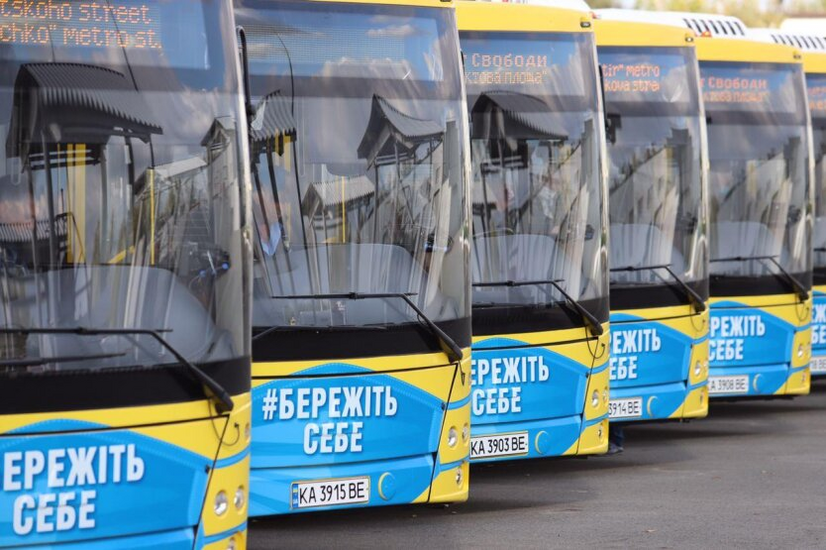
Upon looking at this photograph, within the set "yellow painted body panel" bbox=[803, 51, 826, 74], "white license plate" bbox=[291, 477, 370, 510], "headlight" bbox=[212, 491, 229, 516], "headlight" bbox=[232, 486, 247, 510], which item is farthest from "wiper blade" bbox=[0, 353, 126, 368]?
"yellow painted body panel" bbox=[803, 51, 826, 74]

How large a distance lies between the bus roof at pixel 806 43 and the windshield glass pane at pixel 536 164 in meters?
6.63

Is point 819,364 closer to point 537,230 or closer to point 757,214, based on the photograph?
point 757,214

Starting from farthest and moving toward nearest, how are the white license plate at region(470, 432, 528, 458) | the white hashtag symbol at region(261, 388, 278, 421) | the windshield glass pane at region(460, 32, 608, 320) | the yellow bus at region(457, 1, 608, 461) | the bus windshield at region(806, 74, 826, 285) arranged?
the bus windshield at region(806, 74, 826, 285)
the windshield glass pane at region(460, 32, 608, 320)
the yellow bus at region(457, 1, 608, 461)
the white license plate at region(470, 432, 528, 458)
the white hashtag symbol at region(261, 388, 278, 421)

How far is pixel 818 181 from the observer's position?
62.7ft

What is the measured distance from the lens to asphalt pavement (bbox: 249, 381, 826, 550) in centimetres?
1009

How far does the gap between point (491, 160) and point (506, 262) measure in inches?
28.0

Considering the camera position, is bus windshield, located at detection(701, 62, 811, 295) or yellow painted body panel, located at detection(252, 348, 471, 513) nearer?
yellow painted body panel, located at detection(252, 348, 471, 513)

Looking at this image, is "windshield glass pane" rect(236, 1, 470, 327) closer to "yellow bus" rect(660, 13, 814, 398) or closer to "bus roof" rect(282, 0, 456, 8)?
"bus roof" rect(282, 0, 456, 8)

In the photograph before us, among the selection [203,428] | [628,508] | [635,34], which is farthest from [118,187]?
[635,34]

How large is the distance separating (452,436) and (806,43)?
12.1 metres

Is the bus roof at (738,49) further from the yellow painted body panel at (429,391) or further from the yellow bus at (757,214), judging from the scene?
the yellow painted body panel at (429,391)

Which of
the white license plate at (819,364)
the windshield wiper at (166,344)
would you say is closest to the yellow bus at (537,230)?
the windshield wiper at (166,344)

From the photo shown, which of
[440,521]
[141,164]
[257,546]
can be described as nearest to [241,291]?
[141,164]

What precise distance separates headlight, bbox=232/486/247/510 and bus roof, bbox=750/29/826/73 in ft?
39.4
